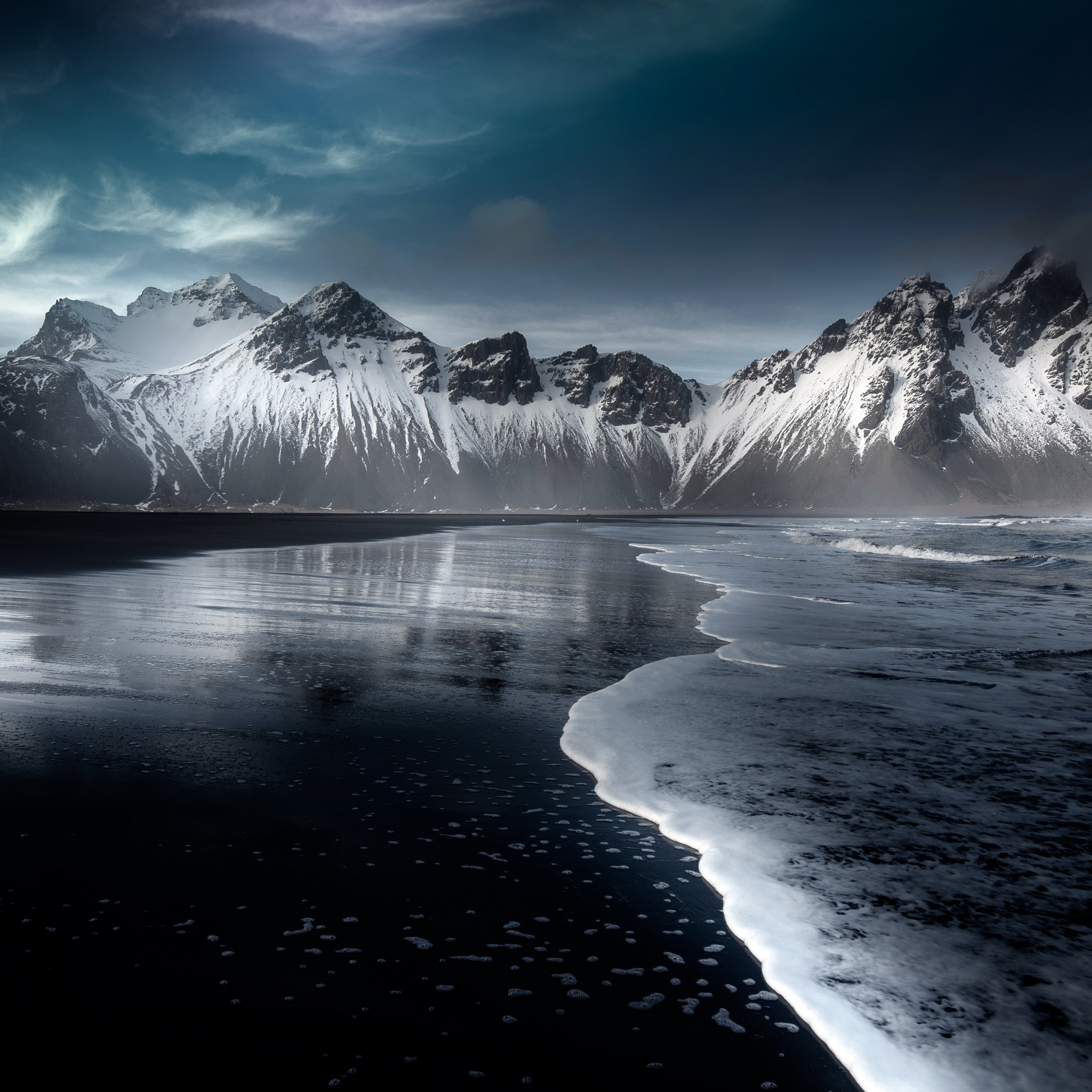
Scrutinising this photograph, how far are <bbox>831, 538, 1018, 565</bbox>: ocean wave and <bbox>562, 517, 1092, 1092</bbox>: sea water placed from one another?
2685cm

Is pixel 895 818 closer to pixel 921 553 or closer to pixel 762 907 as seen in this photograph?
pixel 762 907

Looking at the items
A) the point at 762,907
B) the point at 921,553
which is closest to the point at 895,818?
the point at 762,907

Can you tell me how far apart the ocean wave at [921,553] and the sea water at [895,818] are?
88.1 ft

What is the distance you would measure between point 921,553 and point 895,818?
4629cm

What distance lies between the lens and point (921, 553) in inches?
1912

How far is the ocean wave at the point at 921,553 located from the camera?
42500mm

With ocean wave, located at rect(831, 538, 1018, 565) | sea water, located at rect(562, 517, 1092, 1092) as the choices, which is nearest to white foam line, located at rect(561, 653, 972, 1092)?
sea water, located at rect(562, 517, 1092, 1092)

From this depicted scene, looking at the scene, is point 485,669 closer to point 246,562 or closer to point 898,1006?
point 898,1006

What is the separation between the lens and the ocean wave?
42.5m

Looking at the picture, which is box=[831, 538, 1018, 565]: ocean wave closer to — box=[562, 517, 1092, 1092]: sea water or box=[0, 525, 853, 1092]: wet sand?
box=[562, 517, 1092, 1092]: sea water

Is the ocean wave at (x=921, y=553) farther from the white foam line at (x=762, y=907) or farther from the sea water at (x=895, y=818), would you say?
the white foam line at (x=762, y=907)

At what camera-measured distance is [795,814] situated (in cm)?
712

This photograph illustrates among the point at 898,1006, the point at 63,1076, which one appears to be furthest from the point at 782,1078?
the point at 63,1076

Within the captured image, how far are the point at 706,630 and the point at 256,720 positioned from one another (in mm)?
10554
